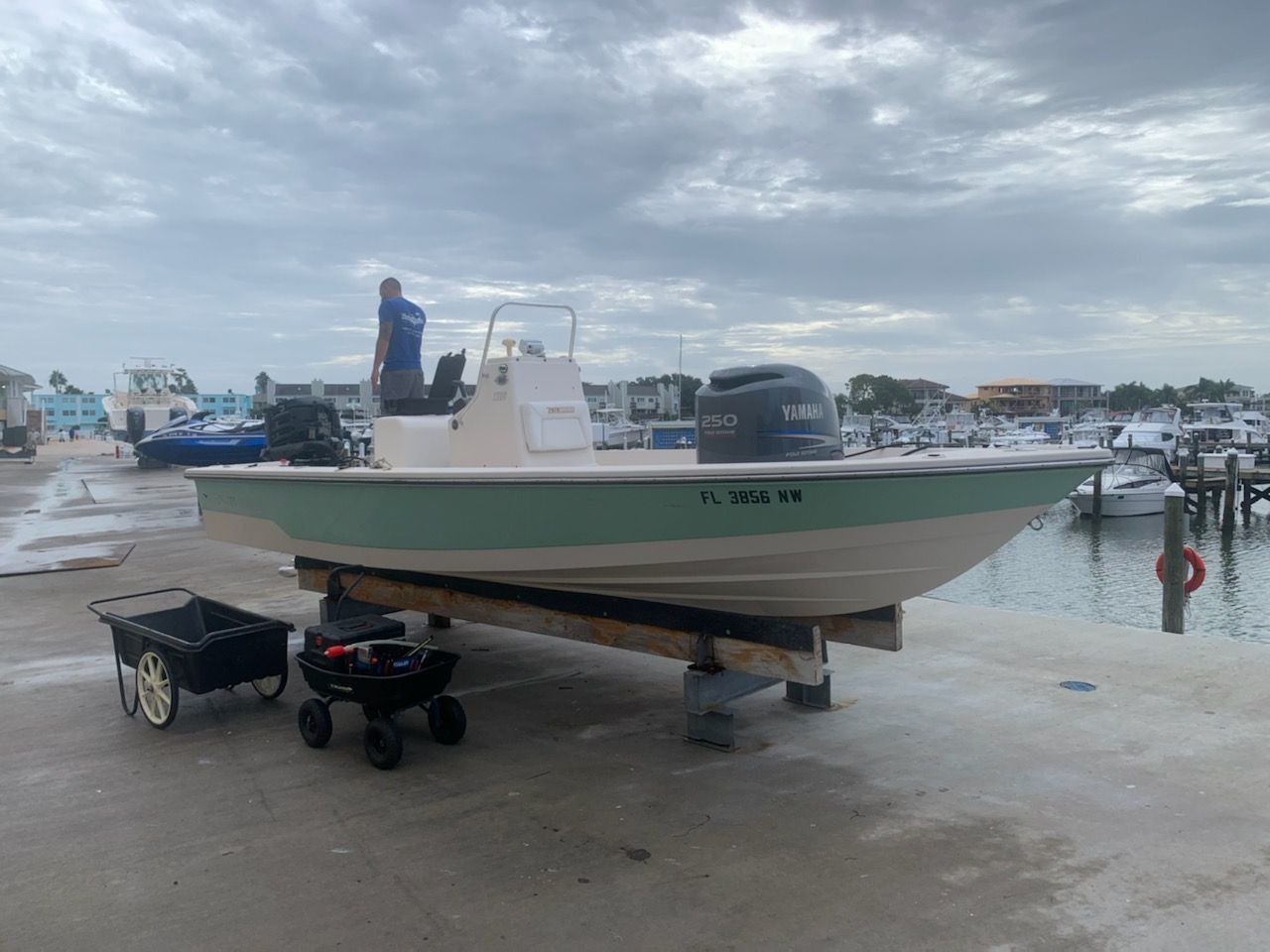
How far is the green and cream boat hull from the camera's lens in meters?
3.93

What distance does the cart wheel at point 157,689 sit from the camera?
482 cm

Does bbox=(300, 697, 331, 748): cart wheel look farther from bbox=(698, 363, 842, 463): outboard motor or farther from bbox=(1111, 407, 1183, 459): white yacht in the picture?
bbox=(1111, 407, 1183, 459): white yacht

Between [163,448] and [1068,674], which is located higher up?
[163,448]

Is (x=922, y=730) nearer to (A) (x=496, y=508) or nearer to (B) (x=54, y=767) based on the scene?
(A) (x=496, y=508)

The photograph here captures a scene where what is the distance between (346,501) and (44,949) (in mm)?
2975

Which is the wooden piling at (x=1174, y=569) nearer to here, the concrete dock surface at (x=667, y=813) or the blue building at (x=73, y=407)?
the concrete dock surface at (x=667, y=813)

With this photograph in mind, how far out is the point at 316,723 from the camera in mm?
4598

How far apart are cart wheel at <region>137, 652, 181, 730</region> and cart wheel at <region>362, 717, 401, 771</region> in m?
1.15

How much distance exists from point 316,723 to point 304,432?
2.95m

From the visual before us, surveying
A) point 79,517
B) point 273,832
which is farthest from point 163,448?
point 273,832

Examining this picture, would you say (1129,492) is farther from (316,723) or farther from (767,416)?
(316,723)

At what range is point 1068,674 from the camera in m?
5.64

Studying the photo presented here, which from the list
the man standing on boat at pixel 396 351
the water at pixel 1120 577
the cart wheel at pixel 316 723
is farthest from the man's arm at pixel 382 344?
the water at pixel 1120 577

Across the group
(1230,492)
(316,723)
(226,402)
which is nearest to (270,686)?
(316,723)
